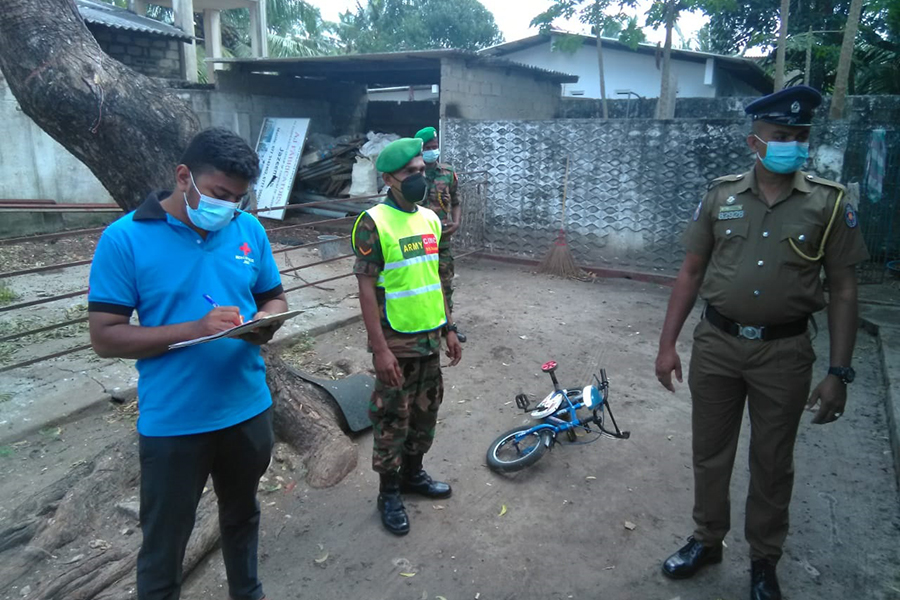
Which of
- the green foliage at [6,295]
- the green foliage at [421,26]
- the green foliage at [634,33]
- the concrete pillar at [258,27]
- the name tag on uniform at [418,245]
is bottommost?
the green foliage at [6,295]

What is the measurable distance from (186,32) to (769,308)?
1286 cm

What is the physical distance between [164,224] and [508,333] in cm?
455

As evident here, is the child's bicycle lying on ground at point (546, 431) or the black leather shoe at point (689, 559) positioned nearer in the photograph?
the black leather shoe at point (689, 559)

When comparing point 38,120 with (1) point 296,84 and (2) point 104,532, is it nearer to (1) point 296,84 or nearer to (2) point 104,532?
(2) point 104,532

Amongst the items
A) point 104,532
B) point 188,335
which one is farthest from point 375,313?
point 104,532

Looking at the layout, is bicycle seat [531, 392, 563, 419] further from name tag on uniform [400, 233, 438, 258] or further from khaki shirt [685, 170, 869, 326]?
khaki shirt [685, 170, 869, 326]

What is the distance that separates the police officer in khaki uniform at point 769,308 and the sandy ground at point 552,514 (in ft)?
1.62

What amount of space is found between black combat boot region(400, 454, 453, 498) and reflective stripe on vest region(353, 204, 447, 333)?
2.73ft

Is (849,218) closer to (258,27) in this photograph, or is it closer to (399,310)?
(399,310)

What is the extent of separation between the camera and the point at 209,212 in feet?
6.57

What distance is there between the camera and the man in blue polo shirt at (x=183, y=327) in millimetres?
1918

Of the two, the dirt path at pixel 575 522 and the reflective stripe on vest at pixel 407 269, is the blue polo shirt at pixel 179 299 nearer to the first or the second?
the reflective stripe on vest at pixel 407 269

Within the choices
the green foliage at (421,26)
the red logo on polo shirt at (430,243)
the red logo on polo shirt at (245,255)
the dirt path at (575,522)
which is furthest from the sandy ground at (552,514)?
the green foliage at (421,26)

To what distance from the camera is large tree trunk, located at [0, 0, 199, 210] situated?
3088 mm
